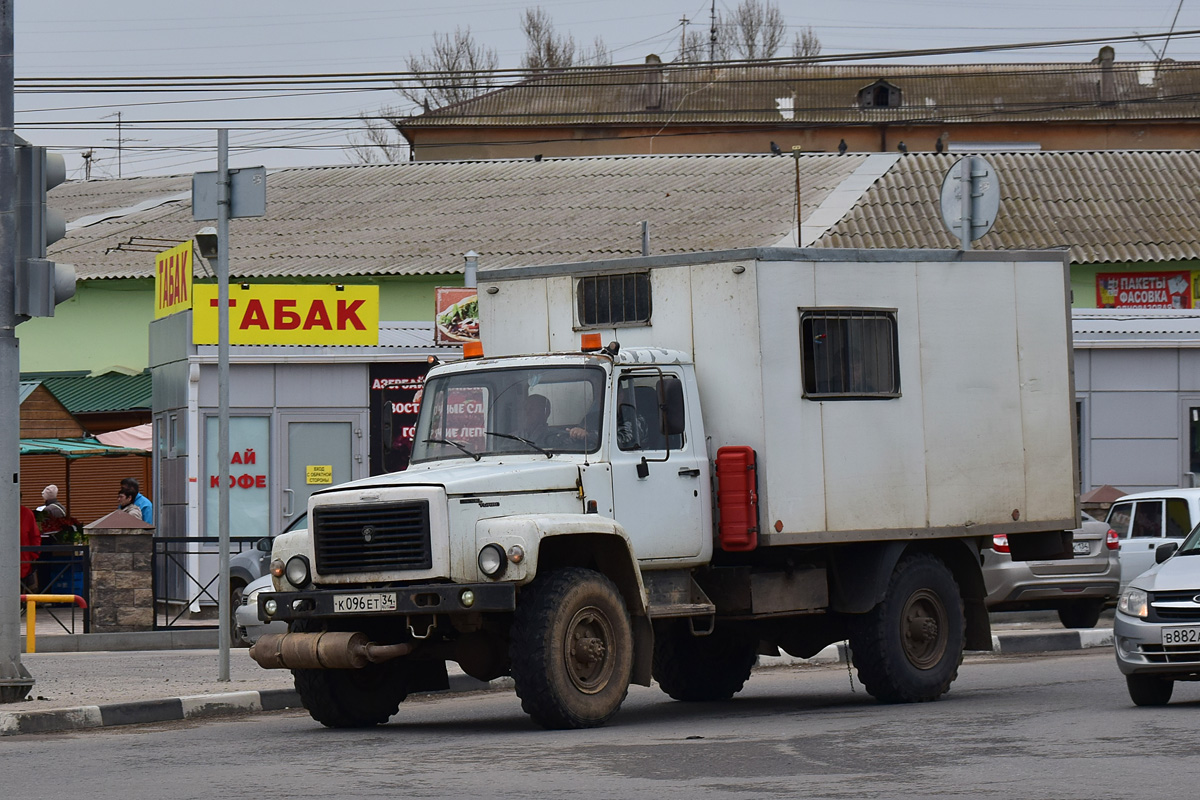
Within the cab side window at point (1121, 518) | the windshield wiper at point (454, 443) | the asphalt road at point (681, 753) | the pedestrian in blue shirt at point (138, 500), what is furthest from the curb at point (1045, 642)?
the pedestrian in blue shirt at point (138, 500)

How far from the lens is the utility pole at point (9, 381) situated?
518 inches

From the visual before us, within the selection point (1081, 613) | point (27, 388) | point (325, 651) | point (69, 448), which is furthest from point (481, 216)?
point (325, 651)

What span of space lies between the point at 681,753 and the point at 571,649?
1.40m

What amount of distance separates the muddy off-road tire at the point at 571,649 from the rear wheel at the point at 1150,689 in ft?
10.7

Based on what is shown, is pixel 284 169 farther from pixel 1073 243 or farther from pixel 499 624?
pixel 499 624

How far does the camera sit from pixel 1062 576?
63.5 ft

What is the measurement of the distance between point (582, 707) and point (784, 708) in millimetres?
2322

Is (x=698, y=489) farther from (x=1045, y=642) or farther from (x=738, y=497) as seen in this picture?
(x=1045, y=642)

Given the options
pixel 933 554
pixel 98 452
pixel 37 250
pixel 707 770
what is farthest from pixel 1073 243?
pixel 707 770

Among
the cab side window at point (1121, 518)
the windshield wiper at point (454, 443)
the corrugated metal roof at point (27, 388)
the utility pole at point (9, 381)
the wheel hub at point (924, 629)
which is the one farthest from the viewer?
the corrugated metal roof at point (27, 388)

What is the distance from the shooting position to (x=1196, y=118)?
61.2 m

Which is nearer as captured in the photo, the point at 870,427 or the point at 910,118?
the point at 870,427

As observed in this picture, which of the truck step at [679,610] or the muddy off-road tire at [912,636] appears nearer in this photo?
the truck step at [679,610]

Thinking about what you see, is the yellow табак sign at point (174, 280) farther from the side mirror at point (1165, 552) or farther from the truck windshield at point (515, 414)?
the side mirror at point (1165, 552)
